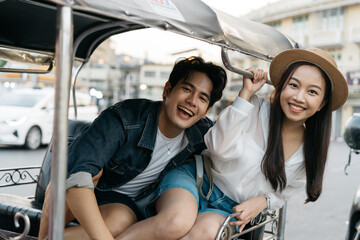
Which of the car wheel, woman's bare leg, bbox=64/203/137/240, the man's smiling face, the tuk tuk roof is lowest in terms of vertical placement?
the car wheel

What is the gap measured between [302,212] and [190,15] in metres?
4.88

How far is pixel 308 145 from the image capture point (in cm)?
248

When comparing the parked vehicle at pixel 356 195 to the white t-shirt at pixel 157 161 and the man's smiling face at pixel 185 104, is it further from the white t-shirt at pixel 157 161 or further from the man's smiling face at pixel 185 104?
the white t-shirt at pixel 157 161

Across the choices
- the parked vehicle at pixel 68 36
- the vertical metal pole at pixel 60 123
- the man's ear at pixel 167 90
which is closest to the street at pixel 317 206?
the parked vehicle at pixel 68 36

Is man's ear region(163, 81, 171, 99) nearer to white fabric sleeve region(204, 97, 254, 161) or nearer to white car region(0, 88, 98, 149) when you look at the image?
white fabric sleeve region(204, 97, 254, 161)

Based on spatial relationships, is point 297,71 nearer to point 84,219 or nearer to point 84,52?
point 84,219

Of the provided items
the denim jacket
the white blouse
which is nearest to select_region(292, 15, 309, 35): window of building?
the white blouse

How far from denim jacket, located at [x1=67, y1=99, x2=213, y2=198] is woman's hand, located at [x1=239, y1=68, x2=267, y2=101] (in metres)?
0.43

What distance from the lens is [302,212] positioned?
5969 mm

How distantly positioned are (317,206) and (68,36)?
5.74 meters

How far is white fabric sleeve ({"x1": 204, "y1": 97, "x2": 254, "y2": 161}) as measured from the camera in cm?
221

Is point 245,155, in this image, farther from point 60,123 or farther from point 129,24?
point 60,123

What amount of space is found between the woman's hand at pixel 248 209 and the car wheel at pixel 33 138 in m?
8.19

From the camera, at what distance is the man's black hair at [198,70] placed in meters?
2.43
